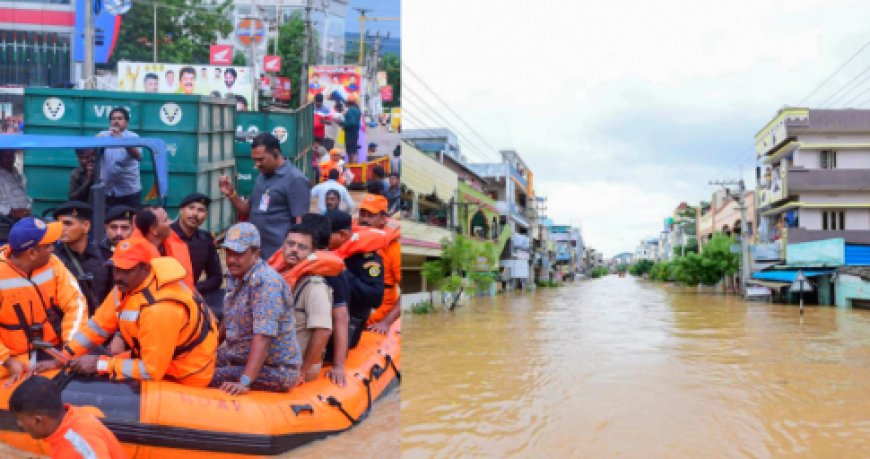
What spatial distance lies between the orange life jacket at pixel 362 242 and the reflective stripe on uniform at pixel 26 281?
156 centimetres

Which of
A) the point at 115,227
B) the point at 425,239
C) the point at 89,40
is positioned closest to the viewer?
the point at 115,227

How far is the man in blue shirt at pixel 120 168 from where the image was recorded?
3359 mm

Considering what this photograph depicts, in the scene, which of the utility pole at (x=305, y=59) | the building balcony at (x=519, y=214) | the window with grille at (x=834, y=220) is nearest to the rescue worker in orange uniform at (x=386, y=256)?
the utility pole at (x=305, y=59)

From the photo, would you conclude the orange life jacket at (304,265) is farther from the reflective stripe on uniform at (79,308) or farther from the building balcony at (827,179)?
the building balcony at (827,179)

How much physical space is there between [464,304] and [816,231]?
1603 cm

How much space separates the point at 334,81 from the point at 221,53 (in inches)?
23.5

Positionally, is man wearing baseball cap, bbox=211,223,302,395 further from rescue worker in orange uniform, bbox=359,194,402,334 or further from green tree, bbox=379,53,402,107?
green tree, bbox=379,53,402,107

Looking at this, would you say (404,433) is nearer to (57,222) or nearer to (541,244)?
(57,222)

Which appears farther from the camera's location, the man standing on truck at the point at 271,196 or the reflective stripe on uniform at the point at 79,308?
the man standing on truck at the point at 271,196

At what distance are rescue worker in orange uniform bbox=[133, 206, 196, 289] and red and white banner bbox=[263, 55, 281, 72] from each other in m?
0.91

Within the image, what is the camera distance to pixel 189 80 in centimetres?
359

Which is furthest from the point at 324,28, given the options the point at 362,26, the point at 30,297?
the point at 30,297

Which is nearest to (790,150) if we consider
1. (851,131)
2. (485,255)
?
(851,131)

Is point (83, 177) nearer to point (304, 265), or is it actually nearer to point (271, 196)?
point (271, 196)
